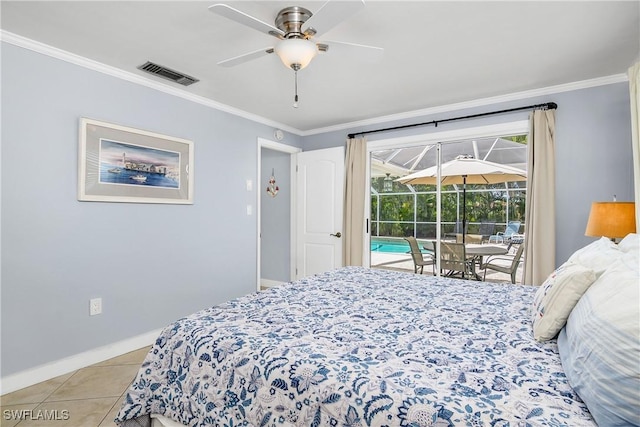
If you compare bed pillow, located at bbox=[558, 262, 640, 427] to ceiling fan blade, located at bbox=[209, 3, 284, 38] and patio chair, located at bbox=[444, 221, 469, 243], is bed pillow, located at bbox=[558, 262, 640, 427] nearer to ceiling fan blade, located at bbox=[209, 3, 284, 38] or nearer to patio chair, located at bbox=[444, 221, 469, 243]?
ceiling fan blade, located at bbox=[209, 3, 284, 38]

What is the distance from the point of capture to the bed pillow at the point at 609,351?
78 centimetres

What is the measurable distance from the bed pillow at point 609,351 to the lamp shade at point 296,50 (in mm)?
1822

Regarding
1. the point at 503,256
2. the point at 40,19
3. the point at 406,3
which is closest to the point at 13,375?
the point at 40,19

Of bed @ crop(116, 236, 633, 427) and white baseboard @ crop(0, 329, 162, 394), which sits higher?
bed @ crop(116, 236, 633, 427)

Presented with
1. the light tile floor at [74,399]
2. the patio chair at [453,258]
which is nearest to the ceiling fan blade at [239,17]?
the light tile floor at [74,399]

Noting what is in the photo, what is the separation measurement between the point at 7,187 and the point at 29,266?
570 mm

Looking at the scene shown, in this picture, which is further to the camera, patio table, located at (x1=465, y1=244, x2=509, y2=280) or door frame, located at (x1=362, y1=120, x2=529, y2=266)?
patio table, located at (x1=465, y1=244, x2=509, y2=280)

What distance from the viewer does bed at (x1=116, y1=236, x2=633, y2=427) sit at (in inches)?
37.6

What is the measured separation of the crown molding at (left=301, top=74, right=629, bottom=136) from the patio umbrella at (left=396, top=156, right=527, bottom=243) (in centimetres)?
68

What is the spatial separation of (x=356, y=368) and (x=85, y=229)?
8.49 ft

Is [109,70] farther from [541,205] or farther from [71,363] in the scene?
[541,205]

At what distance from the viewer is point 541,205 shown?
10.6ft

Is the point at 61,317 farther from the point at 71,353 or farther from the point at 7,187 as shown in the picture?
the point at 7,187

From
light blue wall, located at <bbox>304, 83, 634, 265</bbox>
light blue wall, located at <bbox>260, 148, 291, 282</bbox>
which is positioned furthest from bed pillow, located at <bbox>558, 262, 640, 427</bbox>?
light blue wall, located at <bbox>260, 148, 291, 282</bbox>
